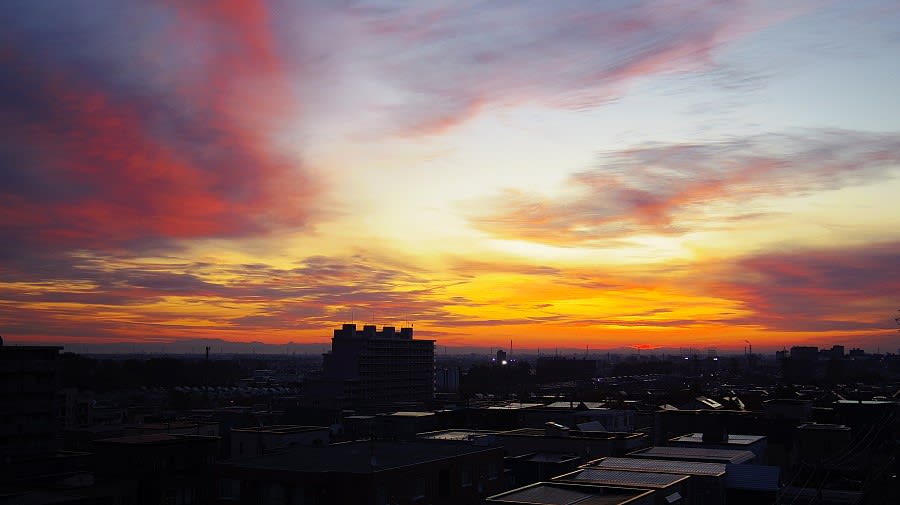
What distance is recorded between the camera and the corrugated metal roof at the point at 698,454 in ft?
151

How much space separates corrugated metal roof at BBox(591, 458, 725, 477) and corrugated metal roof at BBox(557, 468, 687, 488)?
6.40 ft

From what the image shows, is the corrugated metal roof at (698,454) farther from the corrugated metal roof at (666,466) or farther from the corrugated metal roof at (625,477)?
the corrugated metal roof at (625,477)

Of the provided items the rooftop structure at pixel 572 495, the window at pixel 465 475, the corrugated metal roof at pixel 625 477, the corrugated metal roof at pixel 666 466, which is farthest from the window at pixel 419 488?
the corrugated metal roof at pixel 666 466

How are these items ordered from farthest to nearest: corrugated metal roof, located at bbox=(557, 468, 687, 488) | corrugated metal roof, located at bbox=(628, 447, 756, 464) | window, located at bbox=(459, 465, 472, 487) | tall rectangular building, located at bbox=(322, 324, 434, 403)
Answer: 1. tall rectangular building, located at bbox=(322, 324, 434, 403)
2. corrugated metal roof, located at bbox=(628, 447, 756, 464)
3. window, located at bbox=(459, 465, 472, 487)
4. corrugated metal roof, located at bbox=(557, 468, 687, 488)

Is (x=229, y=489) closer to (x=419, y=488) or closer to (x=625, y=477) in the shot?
(x=419, y=488)

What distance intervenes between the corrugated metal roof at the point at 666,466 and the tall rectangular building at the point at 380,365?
361 ft

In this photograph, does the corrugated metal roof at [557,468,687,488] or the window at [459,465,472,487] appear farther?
the window at [459,465,472,487]

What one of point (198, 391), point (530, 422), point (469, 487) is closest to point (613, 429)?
point (530, 422)

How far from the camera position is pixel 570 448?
2224 inches

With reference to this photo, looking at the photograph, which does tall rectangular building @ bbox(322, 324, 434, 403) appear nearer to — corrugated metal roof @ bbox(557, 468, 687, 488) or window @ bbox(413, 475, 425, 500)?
window @ bbox(413, 475, 425, 500)

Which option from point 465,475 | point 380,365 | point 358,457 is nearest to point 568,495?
point 465,475

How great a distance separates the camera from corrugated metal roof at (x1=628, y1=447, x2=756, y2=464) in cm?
4597

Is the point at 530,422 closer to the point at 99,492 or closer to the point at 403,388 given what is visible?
the point at 99,492

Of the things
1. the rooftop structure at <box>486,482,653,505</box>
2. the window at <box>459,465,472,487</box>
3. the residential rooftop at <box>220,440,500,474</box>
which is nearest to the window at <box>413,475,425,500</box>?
the residential rooftop at <box>220,440,500,474</box>
